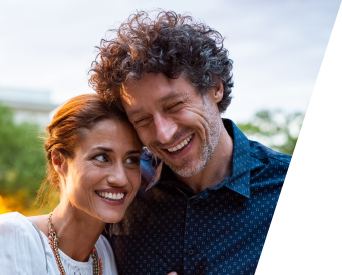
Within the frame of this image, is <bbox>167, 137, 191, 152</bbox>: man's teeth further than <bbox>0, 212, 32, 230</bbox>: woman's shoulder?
Yes

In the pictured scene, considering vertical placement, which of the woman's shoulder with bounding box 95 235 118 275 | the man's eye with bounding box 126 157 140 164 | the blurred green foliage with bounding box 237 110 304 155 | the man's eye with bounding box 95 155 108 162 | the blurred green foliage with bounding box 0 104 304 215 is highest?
the blurred green foliage with bounding box 237 110 304 155

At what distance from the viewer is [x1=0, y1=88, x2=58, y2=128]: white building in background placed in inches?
444

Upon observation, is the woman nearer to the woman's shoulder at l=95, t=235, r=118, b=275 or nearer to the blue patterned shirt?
the woman's shoulder at l=95, t=235, r=118, b=275

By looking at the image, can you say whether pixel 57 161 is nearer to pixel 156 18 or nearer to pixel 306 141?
pixel 156 18

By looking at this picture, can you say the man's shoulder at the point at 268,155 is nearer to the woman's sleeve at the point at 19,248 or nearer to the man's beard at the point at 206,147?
the man's beard at the point at 206,147

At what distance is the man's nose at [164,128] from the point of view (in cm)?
149

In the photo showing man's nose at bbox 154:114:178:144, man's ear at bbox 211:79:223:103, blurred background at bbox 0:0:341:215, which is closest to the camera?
man's nose at bbox 154:114:178:144

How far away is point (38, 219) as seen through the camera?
1.58 meters

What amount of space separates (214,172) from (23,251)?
0.82 metres

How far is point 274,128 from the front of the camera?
15.4 m

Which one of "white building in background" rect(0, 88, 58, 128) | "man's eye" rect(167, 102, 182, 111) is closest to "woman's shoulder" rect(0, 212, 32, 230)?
"man's eye" rect(167, 102, 182, 111)

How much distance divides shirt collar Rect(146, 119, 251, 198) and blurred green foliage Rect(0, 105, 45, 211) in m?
7.94

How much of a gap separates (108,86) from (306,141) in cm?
102

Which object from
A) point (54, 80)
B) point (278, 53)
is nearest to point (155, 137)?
point (278, 53)
